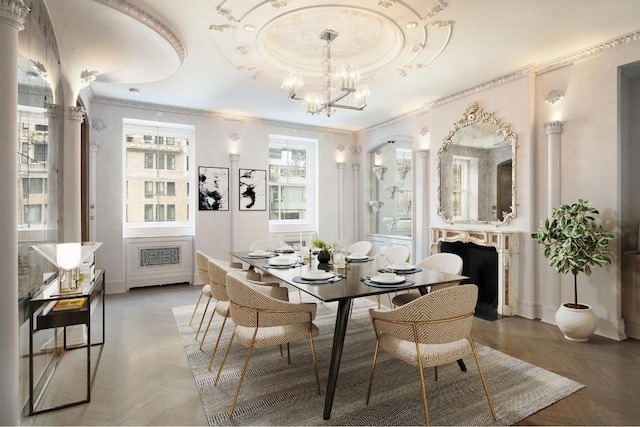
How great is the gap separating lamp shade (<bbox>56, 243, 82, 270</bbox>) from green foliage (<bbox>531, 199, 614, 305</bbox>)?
418 cm

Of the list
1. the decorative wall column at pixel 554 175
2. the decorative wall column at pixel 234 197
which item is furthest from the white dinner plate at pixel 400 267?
the decorative wall column at pixel 234 197

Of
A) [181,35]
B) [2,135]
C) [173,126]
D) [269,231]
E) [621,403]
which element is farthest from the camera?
[269,231]

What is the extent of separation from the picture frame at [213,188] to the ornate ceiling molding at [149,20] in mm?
2649

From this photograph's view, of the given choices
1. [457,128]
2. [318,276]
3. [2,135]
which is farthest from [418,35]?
[2,135]

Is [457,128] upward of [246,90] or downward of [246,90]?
downward

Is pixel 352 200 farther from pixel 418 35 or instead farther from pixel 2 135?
pixel 2 135

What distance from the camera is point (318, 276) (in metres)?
2.61

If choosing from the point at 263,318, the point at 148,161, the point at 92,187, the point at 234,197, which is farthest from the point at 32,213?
the point at 234,197

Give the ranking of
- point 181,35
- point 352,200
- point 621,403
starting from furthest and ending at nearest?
point 352,200 < point 181,35 < point 621,403

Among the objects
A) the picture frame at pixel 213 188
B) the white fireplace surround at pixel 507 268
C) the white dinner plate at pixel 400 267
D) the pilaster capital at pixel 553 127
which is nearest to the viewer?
the white dinner plate at pixel 400 267

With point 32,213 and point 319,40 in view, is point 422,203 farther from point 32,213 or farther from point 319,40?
point 32,213

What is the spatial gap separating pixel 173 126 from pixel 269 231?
2474mm

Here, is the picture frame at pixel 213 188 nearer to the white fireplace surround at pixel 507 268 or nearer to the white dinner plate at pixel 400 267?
the white dinner plate at pixel 400 267

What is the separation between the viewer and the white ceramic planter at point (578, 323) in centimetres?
332
